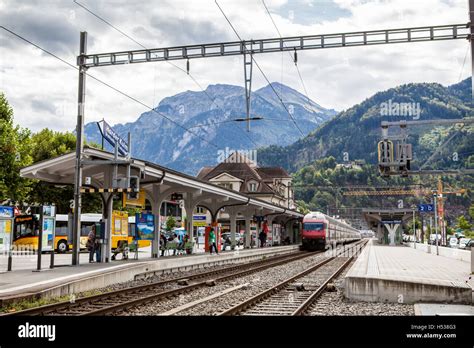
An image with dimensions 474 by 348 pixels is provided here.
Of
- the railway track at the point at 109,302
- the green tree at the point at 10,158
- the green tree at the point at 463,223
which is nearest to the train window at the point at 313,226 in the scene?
the green tree at the point at 10,158

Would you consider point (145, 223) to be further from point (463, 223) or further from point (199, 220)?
point (463, 223)

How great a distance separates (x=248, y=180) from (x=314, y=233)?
1227 inches

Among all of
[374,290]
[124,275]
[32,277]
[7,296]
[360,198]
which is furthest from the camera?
[360,198]

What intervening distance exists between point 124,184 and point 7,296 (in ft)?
25.4

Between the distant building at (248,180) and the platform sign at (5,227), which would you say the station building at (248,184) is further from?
the platform sign at (5,227)

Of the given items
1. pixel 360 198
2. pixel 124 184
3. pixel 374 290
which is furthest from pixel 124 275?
pixel 360 198

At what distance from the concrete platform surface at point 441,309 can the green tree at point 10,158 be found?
26.6 metres

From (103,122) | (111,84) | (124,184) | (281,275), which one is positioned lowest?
(281,275)

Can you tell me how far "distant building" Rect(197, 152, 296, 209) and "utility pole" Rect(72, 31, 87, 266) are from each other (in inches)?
2030

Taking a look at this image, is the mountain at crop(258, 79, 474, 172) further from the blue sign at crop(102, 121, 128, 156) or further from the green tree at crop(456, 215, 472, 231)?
the blue sign at crop(102, 121, 128, 156)
